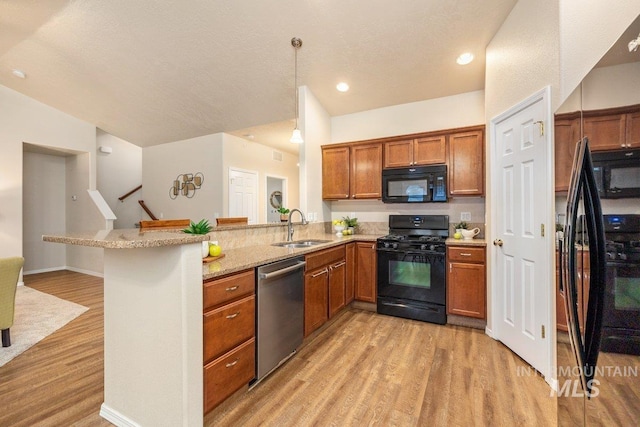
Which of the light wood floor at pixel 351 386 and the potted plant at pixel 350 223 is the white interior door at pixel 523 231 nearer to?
the light wood floor at pixel 351 386

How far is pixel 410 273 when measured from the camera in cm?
319

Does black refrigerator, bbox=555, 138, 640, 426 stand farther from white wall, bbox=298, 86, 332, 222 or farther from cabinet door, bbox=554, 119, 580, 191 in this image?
white wall, bbox=298, 86, 332, 222

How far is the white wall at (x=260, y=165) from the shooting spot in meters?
5.45

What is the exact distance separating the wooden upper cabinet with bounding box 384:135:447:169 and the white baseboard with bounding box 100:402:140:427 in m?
3.47

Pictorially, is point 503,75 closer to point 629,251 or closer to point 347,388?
point 629,251

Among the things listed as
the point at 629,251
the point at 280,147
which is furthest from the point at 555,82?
the point at 280,147

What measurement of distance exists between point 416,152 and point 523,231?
5.41ft

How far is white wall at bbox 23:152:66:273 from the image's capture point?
18.5 feet

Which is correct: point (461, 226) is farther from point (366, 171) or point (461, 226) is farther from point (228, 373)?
point (228, 373)

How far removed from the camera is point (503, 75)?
8.40 ft

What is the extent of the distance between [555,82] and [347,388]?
2.56 metres

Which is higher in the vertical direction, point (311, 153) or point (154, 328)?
point (311, 153)

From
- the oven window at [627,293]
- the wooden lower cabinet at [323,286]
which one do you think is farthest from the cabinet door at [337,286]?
the oven window at [627,293]

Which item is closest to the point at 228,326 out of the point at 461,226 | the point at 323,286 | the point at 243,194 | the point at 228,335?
the point at 228,335
